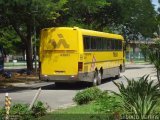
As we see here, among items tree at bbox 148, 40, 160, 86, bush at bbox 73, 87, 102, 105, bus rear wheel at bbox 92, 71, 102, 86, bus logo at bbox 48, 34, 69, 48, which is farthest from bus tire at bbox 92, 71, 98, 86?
tree at bbox 148, 40, 160, 86

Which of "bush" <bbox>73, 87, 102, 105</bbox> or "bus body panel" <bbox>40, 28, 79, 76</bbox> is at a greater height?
"bus body panel" <bbox>40, 28, 79, 76</bbox>

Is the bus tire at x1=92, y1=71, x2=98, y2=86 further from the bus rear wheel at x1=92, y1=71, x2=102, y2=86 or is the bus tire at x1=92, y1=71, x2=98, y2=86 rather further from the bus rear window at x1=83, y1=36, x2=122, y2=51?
the bus rear window at x1=83, y1=36, x2=122, y2=51

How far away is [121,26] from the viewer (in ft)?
198

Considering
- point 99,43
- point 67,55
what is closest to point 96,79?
point 99,43

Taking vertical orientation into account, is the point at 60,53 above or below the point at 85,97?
above

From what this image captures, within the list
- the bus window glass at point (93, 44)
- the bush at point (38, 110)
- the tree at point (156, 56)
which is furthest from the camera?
the bus window glass at point (93, 44)

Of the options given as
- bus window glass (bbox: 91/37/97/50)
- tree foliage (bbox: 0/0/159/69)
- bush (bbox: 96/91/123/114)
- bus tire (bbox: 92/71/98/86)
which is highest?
tree foliage (bbox: 0/0/159/69)

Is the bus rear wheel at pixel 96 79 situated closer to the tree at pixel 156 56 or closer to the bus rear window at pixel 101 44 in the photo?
the bus rear window at pixel 101 44

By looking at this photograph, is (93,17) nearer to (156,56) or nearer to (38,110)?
(156,56)

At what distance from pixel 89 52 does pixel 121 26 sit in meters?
32.9

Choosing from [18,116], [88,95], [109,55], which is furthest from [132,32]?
[18,116]

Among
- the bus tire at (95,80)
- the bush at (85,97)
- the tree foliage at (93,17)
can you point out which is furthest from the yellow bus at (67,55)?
the bush at (85,97)

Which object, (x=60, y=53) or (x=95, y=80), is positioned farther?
(x=95, y=80)

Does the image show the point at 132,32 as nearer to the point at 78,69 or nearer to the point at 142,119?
the point at 78,69
